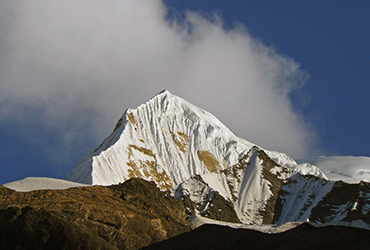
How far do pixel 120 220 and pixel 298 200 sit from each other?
87.2 meters

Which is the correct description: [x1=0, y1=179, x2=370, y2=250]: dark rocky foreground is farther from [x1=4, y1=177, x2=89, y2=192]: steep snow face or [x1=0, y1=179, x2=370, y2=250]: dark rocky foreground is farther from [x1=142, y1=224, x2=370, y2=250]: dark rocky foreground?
[x1=4, y1=177, x2=89, y2=192]: steep snow face

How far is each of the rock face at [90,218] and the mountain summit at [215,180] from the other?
95.4ft

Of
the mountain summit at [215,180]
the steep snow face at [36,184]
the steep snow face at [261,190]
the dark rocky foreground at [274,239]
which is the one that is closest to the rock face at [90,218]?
the steep snow face at [36,184]

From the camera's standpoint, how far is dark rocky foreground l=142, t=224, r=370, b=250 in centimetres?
3856

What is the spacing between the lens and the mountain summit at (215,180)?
145 metres

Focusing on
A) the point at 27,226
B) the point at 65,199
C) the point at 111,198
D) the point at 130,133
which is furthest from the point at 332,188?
the point at 27,226

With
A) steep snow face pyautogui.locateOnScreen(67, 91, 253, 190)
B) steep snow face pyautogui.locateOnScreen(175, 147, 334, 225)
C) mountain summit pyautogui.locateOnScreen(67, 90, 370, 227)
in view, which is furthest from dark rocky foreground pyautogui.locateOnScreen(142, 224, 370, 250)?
steep snow face pyautogui.locateOnScreen(67, 91, 253, 190)

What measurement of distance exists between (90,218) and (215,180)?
277 ft

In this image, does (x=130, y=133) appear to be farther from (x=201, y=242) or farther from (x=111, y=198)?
(x=201, y=242)

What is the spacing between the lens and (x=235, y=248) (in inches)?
1779

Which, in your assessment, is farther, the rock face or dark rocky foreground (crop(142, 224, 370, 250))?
the rock face

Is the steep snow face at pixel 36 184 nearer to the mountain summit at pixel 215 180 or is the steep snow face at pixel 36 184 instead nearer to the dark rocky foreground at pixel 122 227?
the dark rocky foreground at pixel 122 227

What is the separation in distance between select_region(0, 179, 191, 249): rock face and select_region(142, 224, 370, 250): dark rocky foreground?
2398cm

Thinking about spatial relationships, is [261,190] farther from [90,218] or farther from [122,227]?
[90,218]
